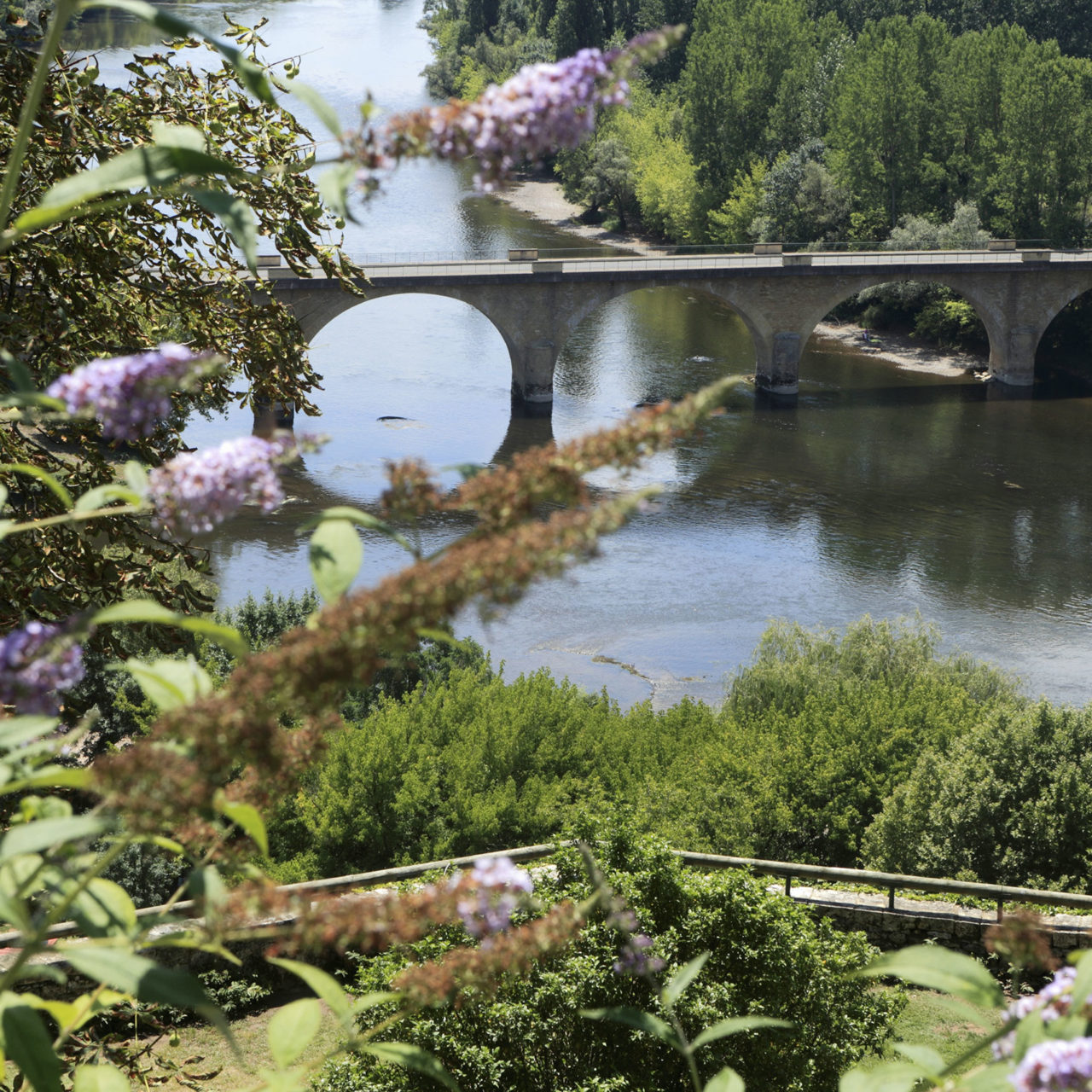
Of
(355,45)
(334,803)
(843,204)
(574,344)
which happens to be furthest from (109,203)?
(355,45)

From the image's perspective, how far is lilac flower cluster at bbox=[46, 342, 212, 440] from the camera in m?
2.23

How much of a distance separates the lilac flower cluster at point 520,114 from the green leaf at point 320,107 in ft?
0.54

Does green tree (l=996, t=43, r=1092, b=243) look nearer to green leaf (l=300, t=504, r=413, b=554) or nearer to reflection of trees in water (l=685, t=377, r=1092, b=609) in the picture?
reflection of trees in water (l=685, t=377, r=1092, b=609)

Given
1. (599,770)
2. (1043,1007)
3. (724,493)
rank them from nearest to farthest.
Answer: (1043,1007) → (599,770) → (724,493)

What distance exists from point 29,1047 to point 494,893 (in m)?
0.77

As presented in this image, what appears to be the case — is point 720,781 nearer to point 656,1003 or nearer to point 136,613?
point 656,1003

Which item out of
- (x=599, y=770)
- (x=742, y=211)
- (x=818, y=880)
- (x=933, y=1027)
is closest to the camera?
(x=933, y=1027)

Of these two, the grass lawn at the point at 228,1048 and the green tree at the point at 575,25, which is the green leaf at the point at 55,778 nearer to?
the grass lawn at the point at 228,1048

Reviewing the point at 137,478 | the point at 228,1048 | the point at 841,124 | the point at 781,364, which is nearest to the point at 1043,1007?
the point at 137,478

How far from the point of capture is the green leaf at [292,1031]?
2309 millimetres

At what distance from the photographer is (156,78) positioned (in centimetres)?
953

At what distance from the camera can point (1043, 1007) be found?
1943 mm

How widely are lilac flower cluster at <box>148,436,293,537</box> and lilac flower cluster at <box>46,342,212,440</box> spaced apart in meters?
0.11

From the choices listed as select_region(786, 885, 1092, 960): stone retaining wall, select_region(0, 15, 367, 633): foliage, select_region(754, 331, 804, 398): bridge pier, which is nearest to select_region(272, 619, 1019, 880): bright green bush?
select_region(786, 885, 1092, 960): stone retaining wall
